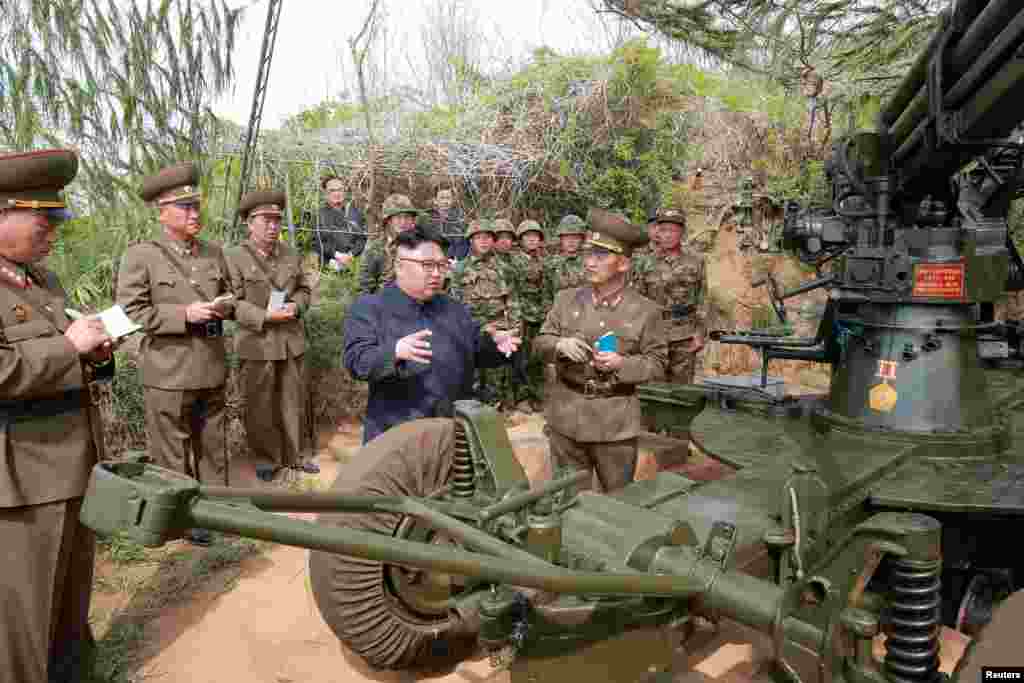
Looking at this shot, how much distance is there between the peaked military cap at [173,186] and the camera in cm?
414

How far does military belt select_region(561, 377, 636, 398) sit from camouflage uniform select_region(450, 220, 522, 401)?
2716 millimetres

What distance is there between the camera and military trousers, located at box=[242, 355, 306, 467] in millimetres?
5273

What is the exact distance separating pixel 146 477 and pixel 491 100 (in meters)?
10.5

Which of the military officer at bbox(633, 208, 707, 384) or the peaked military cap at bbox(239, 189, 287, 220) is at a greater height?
the peaked military cap at bbox(239, 189, 287, 220)

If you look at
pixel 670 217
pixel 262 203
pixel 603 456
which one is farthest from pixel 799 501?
pixel 670 217

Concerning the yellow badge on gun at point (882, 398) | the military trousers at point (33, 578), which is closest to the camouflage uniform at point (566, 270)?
the yellow badge on gun at point (882, 398)

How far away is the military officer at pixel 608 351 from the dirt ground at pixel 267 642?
3.41 feet

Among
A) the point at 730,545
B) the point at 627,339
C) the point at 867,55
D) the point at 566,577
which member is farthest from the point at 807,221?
the point at 867,55

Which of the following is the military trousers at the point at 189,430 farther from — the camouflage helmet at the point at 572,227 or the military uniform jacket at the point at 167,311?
the camouflage helmet at the point at 572,227

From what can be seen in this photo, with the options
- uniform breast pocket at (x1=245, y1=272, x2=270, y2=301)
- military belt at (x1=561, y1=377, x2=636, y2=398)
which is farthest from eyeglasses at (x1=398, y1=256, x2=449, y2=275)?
uniform breast pocket at (x1=245, y1=272, x2=270, y2=301)

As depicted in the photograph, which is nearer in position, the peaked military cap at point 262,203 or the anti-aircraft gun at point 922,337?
the anti-aircraft gun at point 922,337

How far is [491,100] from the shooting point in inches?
441

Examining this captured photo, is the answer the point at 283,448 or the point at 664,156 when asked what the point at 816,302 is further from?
the point at 283,448

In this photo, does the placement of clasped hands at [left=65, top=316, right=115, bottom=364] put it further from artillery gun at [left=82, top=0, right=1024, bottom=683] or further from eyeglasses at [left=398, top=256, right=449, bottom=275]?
eyeglasses at [left=398, top=256, right=449, bottom=275]
